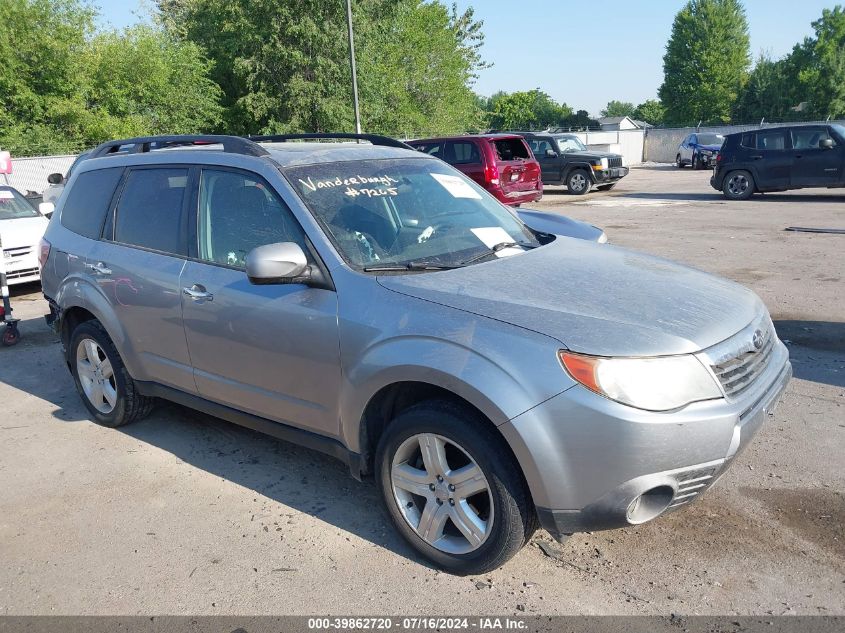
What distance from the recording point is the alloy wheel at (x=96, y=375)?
4.87m

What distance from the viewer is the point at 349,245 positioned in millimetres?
3512

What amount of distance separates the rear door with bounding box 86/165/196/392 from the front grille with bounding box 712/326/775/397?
278cm

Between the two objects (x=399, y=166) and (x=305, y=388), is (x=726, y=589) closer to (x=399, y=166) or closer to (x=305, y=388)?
(x=305, y=388)

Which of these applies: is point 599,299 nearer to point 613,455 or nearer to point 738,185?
point 613,455

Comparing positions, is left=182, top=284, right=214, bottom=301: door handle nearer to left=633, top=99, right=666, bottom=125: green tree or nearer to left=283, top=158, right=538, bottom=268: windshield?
left=283, top=158, right=538, bottom=268: windshield

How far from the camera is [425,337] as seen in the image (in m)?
3.00

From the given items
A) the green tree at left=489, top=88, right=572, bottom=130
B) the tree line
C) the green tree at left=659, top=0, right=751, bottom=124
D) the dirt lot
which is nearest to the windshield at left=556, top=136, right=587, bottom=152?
the tree line

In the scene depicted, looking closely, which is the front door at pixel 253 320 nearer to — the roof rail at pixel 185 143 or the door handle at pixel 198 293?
the door handle at pixel 198 293

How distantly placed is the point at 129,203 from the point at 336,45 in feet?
96.8

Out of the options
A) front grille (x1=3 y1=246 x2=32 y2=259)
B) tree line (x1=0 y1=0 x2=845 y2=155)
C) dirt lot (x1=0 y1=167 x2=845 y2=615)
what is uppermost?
tree line (x1=0 y1=0 x2=845 y2=155)

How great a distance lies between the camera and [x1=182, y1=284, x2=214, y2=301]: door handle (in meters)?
3.87

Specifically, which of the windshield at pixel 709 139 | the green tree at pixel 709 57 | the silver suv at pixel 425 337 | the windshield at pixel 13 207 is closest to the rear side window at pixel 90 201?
the silver suv at pixel 425 337

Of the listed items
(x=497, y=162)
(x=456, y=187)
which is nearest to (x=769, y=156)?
(x=497, y=162)

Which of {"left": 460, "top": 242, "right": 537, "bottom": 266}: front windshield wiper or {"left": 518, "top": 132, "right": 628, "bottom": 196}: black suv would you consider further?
{"left": 518, "top": 132, "right": 628, "bottom": 196}: black suv
